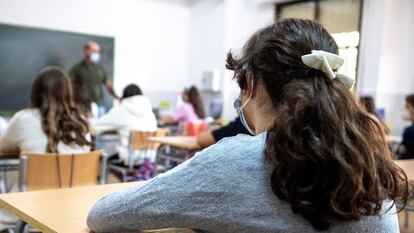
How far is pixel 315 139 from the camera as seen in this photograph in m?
0.78

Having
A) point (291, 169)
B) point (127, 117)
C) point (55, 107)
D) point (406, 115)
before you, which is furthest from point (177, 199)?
point (406, 115)

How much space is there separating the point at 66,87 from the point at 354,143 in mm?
2000

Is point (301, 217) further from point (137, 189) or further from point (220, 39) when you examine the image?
point (220, 39)

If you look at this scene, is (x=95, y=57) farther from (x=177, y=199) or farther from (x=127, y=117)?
(x=177, y=199)

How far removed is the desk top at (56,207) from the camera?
3.53 feet

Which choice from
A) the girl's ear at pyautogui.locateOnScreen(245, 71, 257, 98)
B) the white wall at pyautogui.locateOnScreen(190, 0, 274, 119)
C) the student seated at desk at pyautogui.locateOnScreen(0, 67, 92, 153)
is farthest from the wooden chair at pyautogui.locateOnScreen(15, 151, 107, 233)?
the white wall at pyautogui.locateOnScreen(190, 0, 274, 119)

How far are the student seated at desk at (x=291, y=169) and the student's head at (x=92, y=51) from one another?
5693mm

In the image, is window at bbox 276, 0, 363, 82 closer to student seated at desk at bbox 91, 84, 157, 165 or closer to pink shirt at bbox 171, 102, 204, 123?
pink shirt at bbox 171, 102, 204, 123

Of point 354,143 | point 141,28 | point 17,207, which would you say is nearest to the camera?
point 354,143

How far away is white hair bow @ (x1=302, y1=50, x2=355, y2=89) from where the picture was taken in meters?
0.83

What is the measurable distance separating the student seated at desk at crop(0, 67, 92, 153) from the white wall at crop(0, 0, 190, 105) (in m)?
3.72

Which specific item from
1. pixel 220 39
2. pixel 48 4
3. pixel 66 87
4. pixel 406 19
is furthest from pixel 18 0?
pixel 406 19

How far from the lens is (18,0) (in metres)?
5.79

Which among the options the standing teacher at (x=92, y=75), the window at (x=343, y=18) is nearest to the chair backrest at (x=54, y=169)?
the window at (x=343, y=18)
